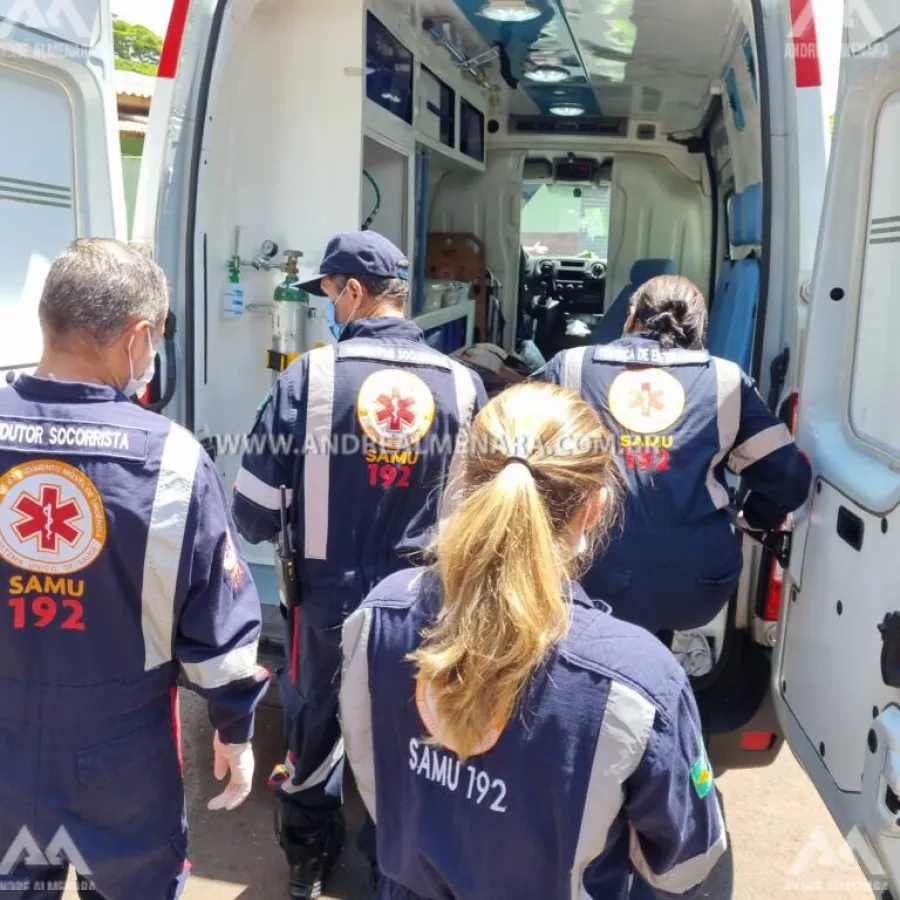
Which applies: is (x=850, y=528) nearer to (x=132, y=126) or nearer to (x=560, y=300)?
(x=560, y=300)

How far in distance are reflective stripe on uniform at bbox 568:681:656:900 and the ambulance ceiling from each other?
344 cm

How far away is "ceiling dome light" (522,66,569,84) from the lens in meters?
5.33

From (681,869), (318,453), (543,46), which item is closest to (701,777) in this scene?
(681,869)

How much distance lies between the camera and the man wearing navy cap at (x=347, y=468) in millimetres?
2182

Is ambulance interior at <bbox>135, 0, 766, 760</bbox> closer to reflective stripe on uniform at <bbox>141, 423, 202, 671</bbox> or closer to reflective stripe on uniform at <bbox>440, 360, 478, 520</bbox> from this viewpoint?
reflective stripe on uniform at <bbox>440, 360, 478, 520</bbox>

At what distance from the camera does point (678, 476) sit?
2.24m

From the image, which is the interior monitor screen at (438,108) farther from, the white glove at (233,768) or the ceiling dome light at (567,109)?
the white glove at (233,768)

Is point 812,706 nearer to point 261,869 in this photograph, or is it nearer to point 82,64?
point 261,869

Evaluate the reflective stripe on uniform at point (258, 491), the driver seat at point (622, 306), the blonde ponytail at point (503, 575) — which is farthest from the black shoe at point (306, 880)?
the driver seat at point (622, 306)

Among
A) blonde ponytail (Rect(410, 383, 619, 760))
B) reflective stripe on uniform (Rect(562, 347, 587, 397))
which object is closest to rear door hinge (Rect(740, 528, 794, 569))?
reflective stripe on uniform (Rect(562, 347, 587, 397))

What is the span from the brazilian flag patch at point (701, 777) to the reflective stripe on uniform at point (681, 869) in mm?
81

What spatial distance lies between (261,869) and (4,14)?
2.33m

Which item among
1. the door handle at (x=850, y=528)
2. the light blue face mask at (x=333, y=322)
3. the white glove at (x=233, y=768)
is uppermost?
the light blue face mask at (x=333, y=322)

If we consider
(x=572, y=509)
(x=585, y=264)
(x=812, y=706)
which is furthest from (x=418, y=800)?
(x=585, y=264)
